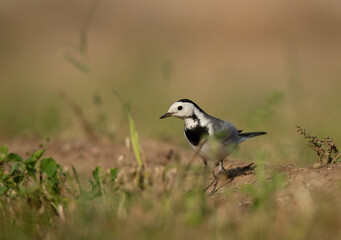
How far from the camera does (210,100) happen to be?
1089cm

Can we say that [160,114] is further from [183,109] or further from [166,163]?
[166,163]

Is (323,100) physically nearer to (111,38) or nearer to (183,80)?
(183,80)

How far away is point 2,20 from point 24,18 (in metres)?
0.83

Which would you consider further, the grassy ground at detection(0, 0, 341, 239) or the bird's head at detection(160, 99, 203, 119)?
the bird's head at detection(160, 99, 203, 119)

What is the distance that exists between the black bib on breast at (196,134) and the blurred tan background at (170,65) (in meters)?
1.35

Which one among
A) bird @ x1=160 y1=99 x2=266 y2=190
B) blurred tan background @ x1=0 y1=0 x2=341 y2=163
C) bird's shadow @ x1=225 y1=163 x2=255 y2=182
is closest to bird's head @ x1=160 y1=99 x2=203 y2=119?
bird @ x1=160 y1=99 x2=266 y2=190

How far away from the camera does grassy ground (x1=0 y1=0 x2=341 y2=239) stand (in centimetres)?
331

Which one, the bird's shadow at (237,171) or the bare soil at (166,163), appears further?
the bird's shadow at (237,171)

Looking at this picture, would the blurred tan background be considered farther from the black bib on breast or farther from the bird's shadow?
the black bib on breast

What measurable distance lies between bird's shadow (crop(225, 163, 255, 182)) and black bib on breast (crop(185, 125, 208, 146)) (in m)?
0.44

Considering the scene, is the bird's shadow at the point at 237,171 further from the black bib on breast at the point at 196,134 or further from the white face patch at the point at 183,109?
the white face patch at the point at 183,109

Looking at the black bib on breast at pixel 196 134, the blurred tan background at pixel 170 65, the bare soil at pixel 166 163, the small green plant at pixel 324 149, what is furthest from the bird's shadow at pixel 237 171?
the blurred tan background at pixel 170 65

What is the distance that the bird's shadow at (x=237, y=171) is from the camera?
5085 mm

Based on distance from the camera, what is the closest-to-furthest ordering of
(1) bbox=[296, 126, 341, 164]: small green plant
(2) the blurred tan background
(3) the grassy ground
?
(3) the grassy ground < (1) bbox=[296, 126, 341, 164]: small green plant < (2) the blurred tan background
